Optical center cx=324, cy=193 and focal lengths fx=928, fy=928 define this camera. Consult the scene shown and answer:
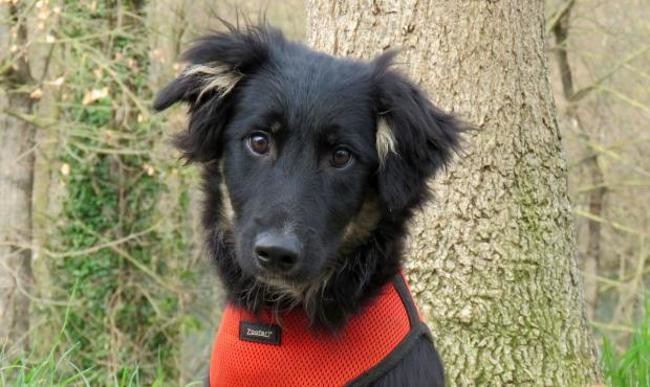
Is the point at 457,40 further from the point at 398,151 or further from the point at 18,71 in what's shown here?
the point at 18,71

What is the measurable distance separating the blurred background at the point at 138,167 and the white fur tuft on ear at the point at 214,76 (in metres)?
6.26

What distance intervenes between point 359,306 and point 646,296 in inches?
105

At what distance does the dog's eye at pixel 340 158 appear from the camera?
3594mm

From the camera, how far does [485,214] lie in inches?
195

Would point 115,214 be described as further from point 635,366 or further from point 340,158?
point 340,158

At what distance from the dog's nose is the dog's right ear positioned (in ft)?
2.00

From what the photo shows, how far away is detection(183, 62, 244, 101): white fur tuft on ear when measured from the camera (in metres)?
3.72

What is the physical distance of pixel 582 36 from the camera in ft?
43.4

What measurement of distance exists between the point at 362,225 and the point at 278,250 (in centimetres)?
54

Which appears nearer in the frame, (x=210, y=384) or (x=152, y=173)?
(x=210, y=384)

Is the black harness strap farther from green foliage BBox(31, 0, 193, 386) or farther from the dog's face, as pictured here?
green foliage BBox(31, 0, 193, 386)

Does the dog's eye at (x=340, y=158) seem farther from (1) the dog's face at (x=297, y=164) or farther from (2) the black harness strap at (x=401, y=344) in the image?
(2) the black harness strap at (x=401, y=344)

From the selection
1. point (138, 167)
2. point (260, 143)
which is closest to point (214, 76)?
point (260, 143)

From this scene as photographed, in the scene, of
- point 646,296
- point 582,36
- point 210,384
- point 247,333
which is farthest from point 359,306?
point 582,36
